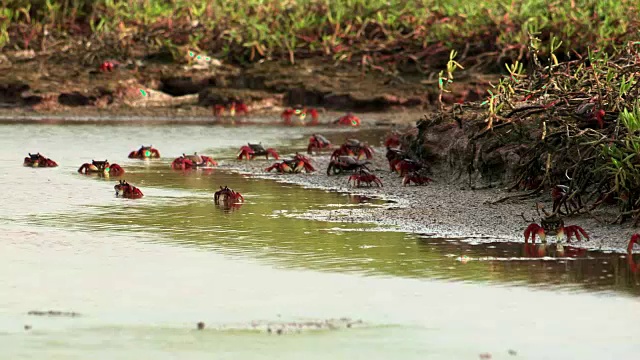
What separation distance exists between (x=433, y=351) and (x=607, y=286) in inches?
65.1

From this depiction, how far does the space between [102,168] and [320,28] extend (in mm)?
9088

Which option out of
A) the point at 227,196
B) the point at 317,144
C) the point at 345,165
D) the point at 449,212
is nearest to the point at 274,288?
the point at 449,212

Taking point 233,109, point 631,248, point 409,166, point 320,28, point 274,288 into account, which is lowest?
point 274,288

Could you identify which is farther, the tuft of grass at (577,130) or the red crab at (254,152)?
the red crab at (254,152)

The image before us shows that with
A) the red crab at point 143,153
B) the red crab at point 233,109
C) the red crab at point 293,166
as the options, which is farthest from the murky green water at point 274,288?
the red crab at point 233,109

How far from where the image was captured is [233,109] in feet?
64.0

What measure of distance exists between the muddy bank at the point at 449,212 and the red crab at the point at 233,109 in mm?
6884

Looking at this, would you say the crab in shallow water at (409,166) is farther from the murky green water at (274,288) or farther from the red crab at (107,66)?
the red crab at (107,66)

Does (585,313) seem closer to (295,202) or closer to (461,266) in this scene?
(461,266)

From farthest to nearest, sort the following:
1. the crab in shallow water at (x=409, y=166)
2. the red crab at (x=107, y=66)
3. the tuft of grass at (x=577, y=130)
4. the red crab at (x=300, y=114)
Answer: the red crab at (x=107, y=66)
the red crab at (x=300, y=114)
the crab in shallow water at (x=409, y=166)
the tuft of grass at (x=577, y=130)

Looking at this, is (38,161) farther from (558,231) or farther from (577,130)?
(558,231)

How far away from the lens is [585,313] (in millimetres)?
6484

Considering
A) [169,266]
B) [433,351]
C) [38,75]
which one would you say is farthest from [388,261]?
[38,75]

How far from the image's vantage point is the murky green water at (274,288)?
233 inches
